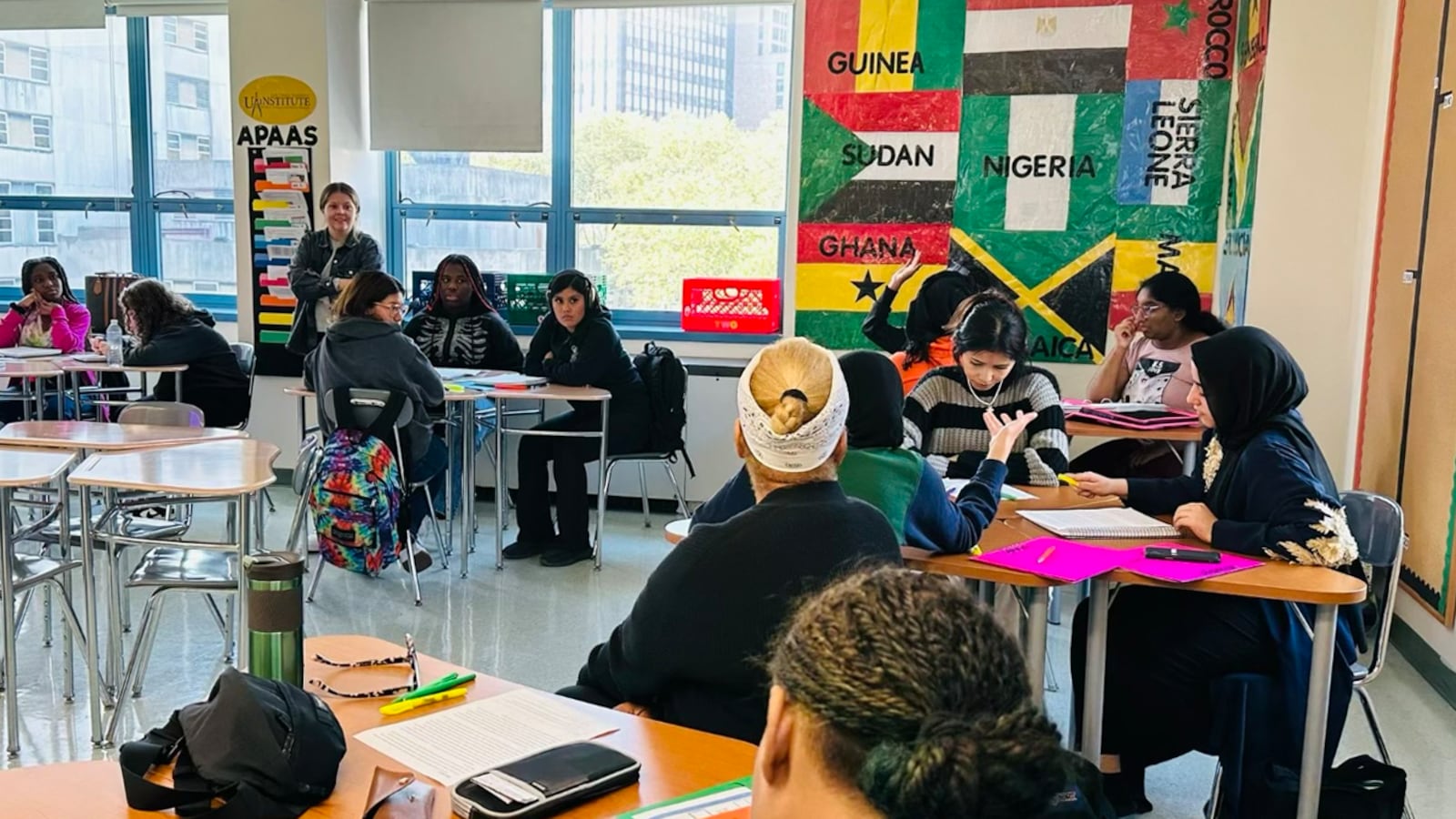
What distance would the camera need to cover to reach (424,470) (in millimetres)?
4844

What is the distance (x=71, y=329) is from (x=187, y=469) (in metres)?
3.89

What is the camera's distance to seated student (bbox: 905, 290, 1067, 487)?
3.37 meters

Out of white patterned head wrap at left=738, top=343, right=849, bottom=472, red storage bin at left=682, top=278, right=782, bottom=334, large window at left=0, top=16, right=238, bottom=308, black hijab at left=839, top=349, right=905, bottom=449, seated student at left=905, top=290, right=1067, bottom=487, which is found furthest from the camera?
large window at left=0, top=16, right=238, bottom=308

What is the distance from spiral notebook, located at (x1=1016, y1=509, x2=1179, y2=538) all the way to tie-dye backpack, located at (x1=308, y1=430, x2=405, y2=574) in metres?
2.43

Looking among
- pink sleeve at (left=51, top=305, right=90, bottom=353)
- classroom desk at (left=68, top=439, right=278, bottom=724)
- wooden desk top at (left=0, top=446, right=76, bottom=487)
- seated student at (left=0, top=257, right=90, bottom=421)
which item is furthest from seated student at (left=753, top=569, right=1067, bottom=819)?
pink sleeve at (left=51, top=305, right=90, bottom=353)

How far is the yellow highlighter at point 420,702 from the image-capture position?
1586 millimetres

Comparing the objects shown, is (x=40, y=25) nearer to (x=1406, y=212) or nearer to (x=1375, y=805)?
(x=1406, y=212)

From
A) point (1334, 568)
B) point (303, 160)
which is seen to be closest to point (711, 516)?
point (1334, 568)

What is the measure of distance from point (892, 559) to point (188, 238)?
6401mm

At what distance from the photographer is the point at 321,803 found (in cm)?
133

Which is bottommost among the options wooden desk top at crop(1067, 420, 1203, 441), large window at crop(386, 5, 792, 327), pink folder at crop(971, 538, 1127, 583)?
pink folder at crop(971, 538, 1127, 583)

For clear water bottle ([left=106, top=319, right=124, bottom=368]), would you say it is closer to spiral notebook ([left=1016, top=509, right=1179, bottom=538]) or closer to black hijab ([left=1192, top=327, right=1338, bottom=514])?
spiral notebook ([left=1016, top=509, right=1179, bottom=538])

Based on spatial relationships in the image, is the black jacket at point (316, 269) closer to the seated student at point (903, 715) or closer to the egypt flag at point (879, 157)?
the egypt flag at point (879, 157)

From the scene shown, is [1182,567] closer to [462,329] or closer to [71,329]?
[462,329]
